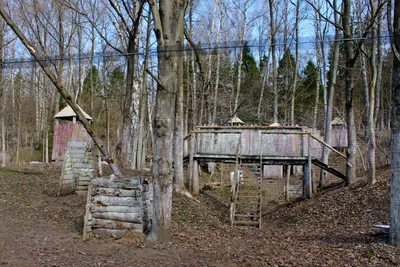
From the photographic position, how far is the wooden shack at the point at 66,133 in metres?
25.3

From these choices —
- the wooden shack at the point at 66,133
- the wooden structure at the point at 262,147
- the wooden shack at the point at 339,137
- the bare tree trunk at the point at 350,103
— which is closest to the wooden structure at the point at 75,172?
the wooden structure at the point at 262,147

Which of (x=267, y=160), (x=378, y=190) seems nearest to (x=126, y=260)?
(x=378, y=190)

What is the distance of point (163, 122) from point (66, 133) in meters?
21.0

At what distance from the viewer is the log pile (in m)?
7.43

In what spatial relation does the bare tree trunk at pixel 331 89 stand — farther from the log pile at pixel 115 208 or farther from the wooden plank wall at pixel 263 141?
the log pile at pixel 115 208

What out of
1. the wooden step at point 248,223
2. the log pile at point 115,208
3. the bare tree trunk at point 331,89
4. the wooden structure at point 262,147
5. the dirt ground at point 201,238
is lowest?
the wooden step at point 248,223

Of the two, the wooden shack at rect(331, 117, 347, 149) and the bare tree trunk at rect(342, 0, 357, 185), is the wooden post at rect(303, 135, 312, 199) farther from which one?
the wooden shack at rect(331, 117, 347, 149)

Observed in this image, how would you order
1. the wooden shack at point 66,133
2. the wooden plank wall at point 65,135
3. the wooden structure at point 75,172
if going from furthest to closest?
the wooden plank wall at point 65,135 → the wooden shack at point 66,133 → the wooden structure at point 75,172

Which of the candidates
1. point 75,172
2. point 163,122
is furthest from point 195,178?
point 163,122

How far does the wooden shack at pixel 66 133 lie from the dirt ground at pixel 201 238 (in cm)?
1237

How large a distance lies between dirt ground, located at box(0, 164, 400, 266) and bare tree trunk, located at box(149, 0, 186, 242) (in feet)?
1.57

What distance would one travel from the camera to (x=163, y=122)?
Result: 709 cm

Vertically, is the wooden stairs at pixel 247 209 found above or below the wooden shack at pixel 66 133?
below

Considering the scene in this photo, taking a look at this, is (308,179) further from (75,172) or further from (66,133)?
(66,133)
